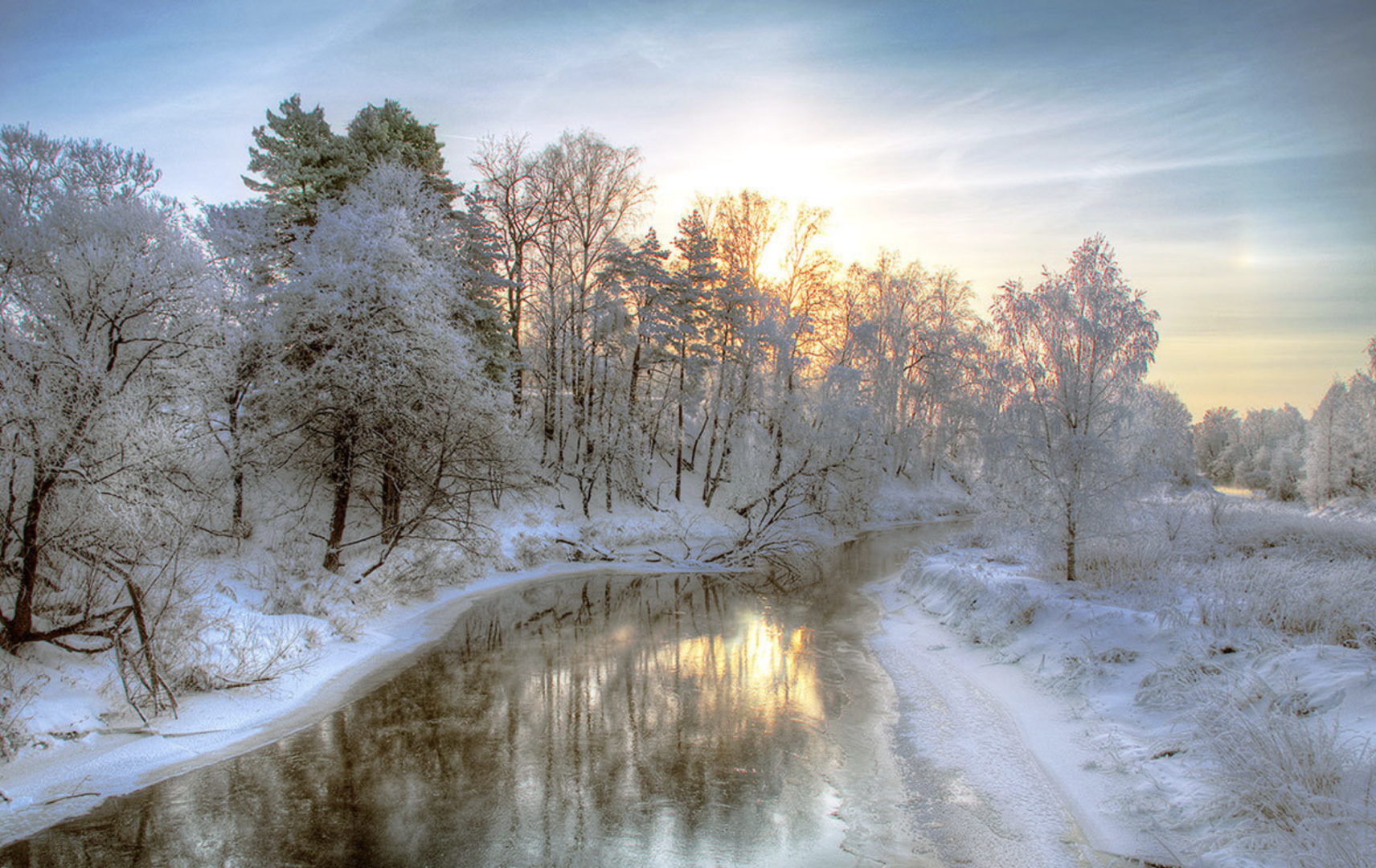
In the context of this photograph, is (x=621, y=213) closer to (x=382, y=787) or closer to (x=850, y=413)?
(x=850, y=413)

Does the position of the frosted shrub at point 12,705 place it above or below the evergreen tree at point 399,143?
below

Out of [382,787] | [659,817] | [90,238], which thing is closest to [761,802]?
[659,817]

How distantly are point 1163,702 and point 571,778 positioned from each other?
23.4ft

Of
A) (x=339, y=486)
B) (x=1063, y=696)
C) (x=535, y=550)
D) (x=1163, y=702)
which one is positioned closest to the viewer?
(x=1163, y=702)

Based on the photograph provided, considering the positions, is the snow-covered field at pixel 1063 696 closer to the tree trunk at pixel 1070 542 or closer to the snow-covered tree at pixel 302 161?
the tree trunk at pixel 1070 542

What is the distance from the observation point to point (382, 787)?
7.75 meters

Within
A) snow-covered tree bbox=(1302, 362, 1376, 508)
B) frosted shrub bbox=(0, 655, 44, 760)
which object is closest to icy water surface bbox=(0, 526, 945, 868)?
frosted shrub bbox=(0, 655, 44, 760)

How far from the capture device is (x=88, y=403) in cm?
866

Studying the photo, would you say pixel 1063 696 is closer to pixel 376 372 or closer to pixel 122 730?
pixel 122 730

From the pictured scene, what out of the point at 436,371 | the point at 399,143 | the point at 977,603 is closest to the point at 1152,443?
the point at 977,603

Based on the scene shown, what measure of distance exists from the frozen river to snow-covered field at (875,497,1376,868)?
101 centimetres

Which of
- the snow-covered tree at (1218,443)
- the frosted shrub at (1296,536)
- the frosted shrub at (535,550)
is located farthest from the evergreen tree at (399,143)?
the snow-covered tree at (1218,443)

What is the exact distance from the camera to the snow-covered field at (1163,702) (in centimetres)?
558

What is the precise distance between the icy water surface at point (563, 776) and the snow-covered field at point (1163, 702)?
1220 millimetres
